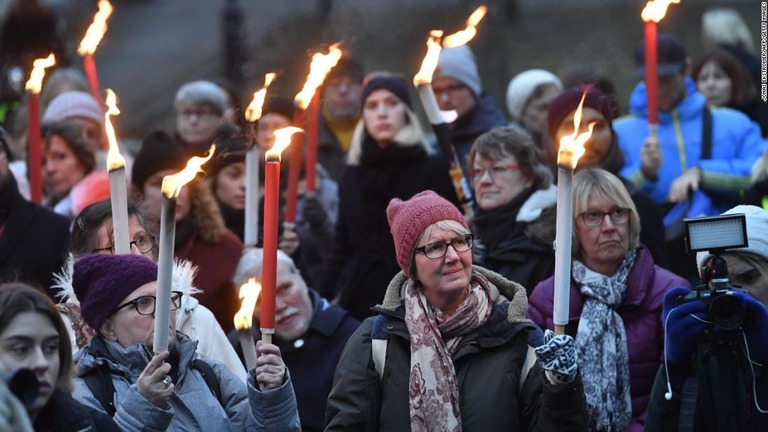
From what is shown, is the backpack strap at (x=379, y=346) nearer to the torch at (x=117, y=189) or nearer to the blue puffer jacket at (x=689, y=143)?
the torch at (x=117, y=189)

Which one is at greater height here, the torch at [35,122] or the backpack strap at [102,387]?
the torch at [35,122]

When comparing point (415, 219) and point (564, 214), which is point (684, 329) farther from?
point (415, 219)

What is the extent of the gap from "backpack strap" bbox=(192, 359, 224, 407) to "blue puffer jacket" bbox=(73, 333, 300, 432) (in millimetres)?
14

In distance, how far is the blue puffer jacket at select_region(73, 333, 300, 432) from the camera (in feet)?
17.5

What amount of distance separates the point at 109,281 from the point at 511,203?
2.32 m

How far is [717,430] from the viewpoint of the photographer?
216 inches

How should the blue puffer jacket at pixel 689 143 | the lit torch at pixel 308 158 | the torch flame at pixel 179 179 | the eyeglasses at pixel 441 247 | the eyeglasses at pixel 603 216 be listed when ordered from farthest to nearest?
the blue puffer jacket at pixel 689 143, the lit torch at pixel 308 158, the eyeglasses at pixel 603 216, the eyeglasses at pixel 441 247, the torch flame at pixel 179 179

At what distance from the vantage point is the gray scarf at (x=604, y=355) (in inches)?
250

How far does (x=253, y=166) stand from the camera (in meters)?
7.05

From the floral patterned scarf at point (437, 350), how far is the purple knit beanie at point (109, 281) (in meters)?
0.93

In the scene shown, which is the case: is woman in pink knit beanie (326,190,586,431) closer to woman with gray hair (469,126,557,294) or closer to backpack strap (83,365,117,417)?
backpack strap (83,365,117,417)

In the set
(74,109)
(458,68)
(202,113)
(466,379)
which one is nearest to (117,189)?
(466,379)

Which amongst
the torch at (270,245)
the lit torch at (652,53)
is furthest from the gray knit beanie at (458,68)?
the torch at (270,245)

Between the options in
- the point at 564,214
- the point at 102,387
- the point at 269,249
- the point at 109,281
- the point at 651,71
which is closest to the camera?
the point at 564,214
